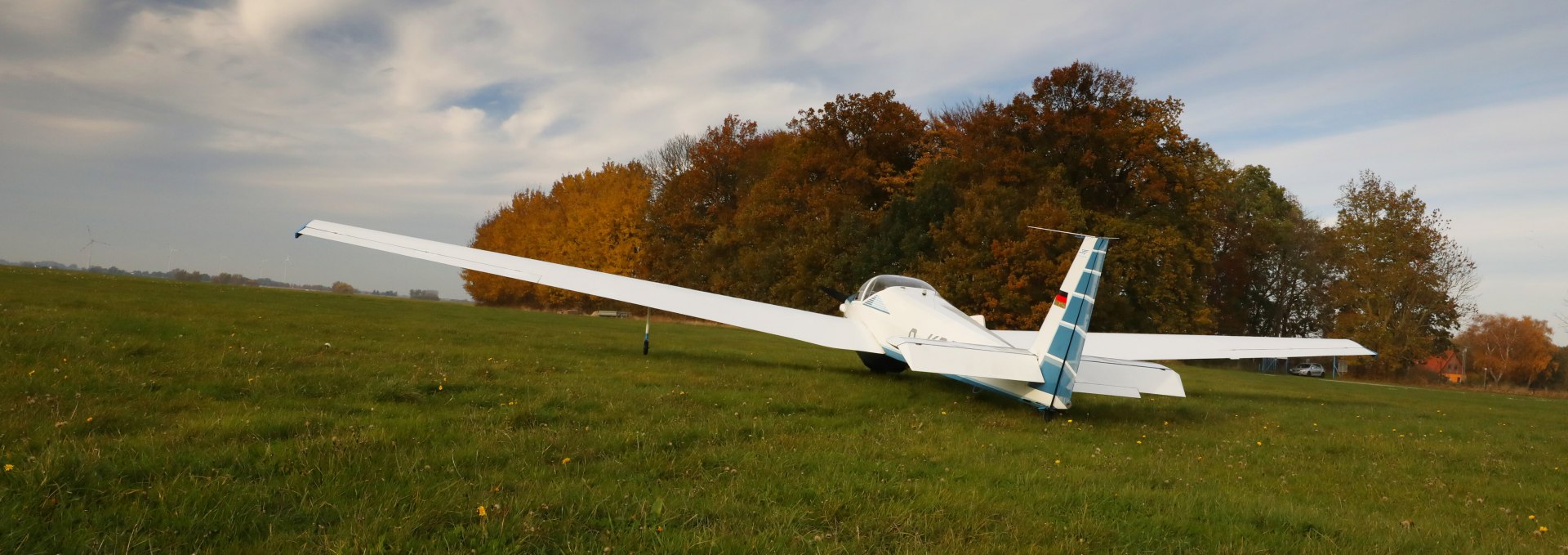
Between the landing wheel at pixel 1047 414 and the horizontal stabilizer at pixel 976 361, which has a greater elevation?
the horizontal stabilizer at pixel 976 361

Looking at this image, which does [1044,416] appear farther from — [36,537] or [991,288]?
[991,288]

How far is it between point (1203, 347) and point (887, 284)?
4.94m

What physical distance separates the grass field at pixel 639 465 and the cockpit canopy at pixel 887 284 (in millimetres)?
2447

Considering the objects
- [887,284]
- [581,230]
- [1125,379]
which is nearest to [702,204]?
[581,230]

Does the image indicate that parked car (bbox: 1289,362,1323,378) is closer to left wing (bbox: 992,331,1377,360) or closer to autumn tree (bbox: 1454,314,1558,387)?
autumn tree (bbox: 1454,314,1558,387)

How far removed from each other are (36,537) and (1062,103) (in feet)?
104

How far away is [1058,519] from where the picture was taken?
374cm

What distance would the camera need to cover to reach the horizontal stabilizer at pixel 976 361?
7.11 meters

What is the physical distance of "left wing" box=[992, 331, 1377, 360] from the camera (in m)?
10.8

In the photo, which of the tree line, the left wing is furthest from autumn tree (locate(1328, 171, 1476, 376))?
the left wing

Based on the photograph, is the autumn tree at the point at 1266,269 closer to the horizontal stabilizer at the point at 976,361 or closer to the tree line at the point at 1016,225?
the tree line at the point at 1016,225

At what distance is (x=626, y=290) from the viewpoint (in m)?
10.7

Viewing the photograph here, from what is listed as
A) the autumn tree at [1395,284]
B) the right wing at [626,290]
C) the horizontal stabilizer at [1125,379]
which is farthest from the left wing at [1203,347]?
the autumn tree at [1395,284]

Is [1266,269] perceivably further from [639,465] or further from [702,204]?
[639,465]
